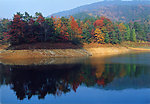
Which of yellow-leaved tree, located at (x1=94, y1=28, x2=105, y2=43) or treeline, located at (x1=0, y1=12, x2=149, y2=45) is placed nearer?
treeline, located at (x1=0, y1=12, x2=149, y2=45)

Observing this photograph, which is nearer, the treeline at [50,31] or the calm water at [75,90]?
the calm water at [75,90]

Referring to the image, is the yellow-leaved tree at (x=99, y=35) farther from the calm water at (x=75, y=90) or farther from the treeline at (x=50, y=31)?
the calm water at (x=75, y=90)

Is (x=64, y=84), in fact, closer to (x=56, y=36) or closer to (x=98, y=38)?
(x=56, y=36)

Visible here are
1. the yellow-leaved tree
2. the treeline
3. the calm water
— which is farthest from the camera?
the yellow-leaved tree

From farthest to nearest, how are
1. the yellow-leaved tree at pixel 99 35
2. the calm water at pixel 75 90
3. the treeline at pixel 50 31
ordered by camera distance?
the yellow-leaved tree at pixel 99 35 → the treeline at pixel 50 31 → the calm water at pixel 75 90

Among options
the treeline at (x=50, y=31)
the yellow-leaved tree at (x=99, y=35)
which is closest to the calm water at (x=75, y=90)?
the treeline at (x=50, y=31)

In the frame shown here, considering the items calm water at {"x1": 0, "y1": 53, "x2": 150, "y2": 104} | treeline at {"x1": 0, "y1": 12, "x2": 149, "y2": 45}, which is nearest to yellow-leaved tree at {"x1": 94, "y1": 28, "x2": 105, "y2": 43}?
treeline at {"x1": 0, "y1": 12, "x2": 149, "y2": 45}

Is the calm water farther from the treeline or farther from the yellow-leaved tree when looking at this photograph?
the yellow-leaved tree

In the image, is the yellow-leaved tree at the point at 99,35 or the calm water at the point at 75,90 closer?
the calm water at the point at 75,90

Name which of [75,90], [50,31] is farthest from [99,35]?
[75,90]

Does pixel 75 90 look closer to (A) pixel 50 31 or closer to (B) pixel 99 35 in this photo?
(A) pixel 50 31

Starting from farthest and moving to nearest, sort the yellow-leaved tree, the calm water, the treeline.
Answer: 1. the yellow-leaved tree
2. the treeline
3. the calm water

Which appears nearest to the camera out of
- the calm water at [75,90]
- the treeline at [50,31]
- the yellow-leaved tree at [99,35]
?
the calm water at [75,90]

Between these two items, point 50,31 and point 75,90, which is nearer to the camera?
point 75,90
